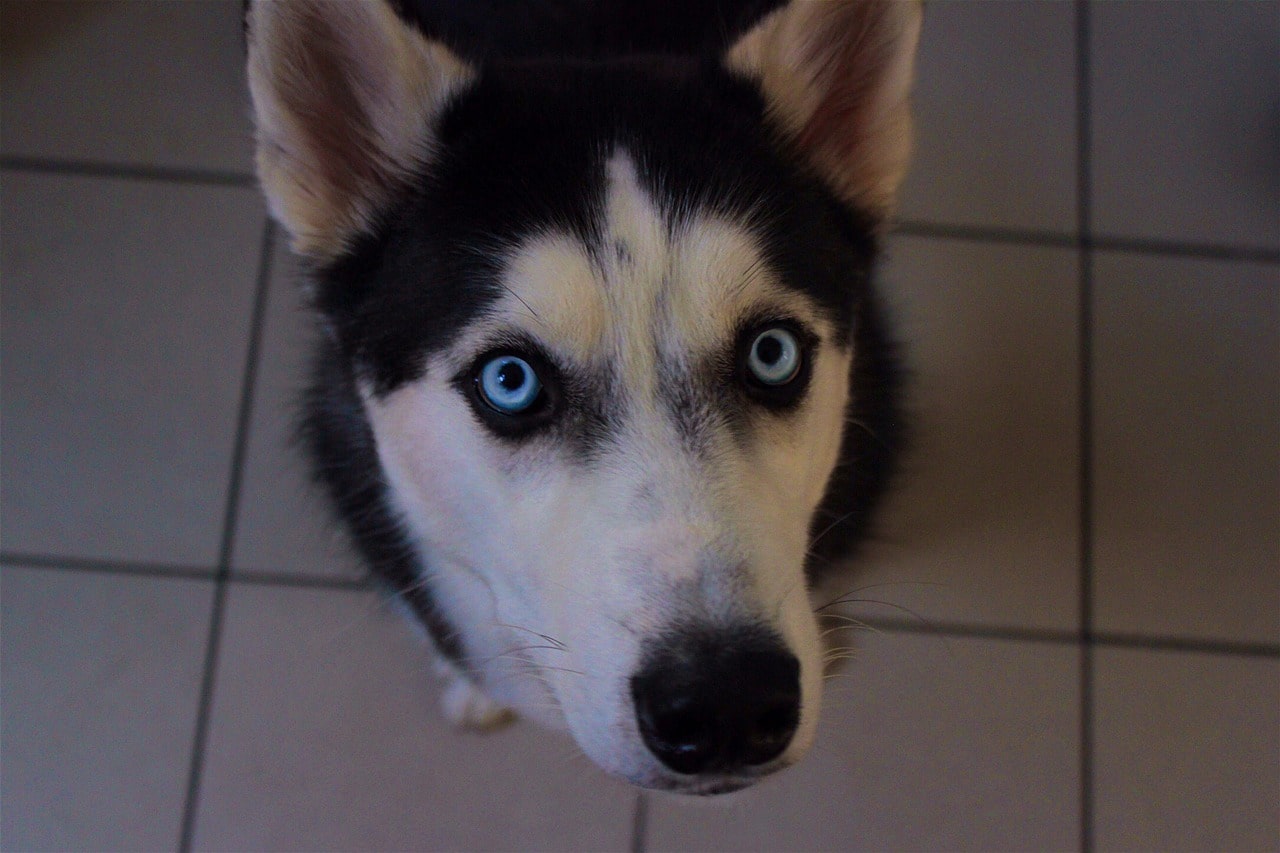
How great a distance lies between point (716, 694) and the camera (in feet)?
2.90

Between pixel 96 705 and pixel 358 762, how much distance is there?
0.53 m

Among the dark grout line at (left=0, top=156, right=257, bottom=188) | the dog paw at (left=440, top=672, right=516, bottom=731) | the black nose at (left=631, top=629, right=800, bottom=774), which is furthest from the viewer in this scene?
the dark grout line at (left=0, top=156, right=257, bottom=188)

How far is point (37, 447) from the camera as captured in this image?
75.5 inches

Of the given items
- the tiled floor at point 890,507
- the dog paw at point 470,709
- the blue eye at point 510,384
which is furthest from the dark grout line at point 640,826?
the blue eye at point 510,384

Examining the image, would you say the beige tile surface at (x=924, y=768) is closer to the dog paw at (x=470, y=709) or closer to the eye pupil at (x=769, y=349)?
the dog paw at (x=470, y=709)

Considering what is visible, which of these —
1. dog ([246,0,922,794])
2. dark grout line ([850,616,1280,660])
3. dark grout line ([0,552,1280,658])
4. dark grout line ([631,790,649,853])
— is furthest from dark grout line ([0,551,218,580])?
dark grout line ([850,616,1280,660])

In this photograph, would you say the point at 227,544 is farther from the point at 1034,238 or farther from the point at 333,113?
the point at 1034,238

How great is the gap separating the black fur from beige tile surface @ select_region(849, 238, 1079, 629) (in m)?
0.72

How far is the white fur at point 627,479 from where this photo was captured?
937 mm

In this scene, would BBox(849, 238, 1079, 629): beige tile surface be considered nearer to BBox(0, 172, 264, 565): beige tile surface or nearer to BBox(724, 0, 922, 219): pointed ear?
BBox(724, 0, 922, 219): pointed ear

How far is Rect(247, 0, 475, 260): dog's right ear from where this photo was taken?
41.3 inches

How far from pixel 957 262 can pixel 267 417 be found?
4.85ft

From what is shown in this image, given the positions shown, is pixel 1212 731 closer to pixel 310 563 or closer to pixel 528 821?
pixel 528 821

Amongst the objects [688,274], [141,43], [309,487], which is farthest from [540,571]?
[141,43]
